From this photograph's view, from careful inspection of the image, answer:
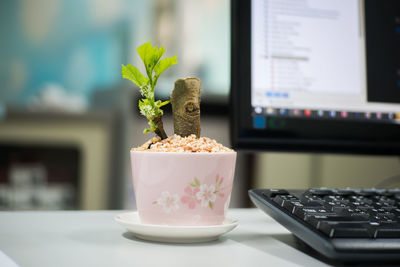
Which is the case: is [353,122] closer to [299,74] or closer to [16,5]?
[299,74]

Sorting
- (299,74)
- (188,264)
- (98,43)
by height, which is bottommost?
(188,264)

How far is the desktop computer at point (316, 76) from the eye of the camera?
1.87 ft

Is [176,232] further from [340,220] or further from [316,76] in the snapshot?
[316,76]

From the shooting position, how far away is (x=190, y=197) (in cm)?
39

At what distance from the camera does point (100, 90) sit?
2.34 m

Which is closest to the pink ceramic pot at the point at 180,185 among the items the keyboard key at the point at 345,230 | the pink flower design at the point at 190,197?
the pink flower design at the point at 190,197

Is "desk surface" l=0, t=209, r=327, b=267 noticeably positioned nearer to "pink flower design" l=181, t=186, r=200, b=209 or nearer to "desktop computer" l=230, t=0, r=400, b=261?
"pink flower design" l=181, t=186, r=200, b=209

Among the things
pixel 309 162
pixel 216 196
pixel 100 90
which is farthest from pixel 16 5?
pixel 216 196

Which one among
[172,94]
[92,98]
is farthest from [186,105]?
[92,98]

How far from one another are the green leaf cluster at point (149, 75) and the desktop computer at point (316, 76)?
6.2 inches

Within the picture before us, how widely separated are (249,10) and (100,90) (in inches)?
73.0

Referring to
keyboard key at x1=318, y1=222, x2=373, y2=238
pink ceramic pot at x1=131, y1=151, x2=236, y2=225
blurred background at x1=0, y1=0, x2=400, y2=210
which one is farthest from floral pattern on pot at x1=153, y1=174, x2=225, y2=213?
blurred background at x1=0, y1=0, x2=400, y2=210

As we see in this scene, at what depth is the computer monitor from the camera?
569 millimetres

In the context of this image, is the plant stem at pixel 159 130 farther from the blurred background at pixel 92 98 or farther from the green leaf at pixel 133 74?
the blurred background at pixel 92 98
